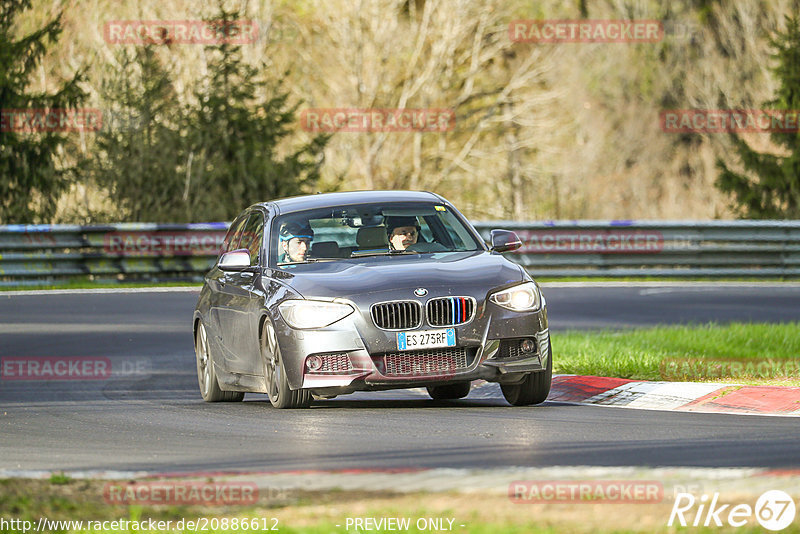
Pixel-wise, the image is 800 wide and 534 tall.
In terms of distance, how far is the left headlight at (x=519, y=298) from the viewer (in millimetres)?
11023

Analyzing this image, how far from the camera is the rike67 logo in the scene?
6090 mm

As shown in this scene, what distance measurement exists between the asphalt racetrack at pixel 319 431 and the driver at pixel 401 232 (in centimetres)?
127

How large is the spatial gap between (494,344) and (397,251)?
4.65 feet

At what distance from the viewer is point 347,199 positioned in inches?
495

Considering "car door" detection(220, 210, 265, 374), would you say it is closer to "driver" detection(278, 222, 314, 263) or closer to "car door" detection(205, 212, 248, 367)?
"car door" detection(205, 212, 248, 367)

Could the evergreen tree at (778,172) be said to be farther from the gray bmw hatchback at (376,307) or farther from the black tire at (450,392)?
the gray bmw hatchback at (376,307)

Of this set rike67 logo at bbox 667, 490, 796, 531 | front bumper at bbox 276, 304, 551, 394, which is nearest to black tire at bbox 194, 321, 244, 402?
front bumper at bbox 276, 304, 551, 394

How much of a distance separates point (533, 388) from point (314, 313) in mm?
1770

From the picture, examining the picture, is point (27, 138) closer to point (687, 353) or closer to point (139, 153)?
point (139, 153)

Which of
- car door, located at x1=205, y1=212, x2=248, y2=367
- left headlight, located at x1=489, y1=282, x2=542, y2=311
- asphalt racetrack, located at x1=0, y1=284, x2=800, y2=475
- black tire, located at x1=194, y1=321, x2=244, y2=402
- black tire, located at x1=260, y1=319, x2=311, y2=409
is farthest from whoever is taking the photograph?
black tire, located at x1=194, y1=321, x2=244, y2=402

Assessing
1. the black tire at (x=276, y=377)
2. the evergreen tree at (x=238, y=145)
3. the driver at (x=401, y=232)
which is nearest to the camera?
the black tire at (x=276, y=377)

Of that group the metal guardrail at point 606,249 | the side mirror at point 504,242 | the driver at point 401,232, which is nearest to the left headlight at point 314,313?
the driver at point 401,232

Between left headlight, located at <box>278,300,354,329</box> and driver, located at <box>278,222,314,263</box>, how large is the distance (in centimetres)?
100

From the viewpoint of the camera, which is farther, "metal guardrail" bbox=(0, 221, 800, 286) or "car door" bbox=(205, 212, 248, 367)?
"metal guardrail" bbox=(0, 221, 800, 286)
